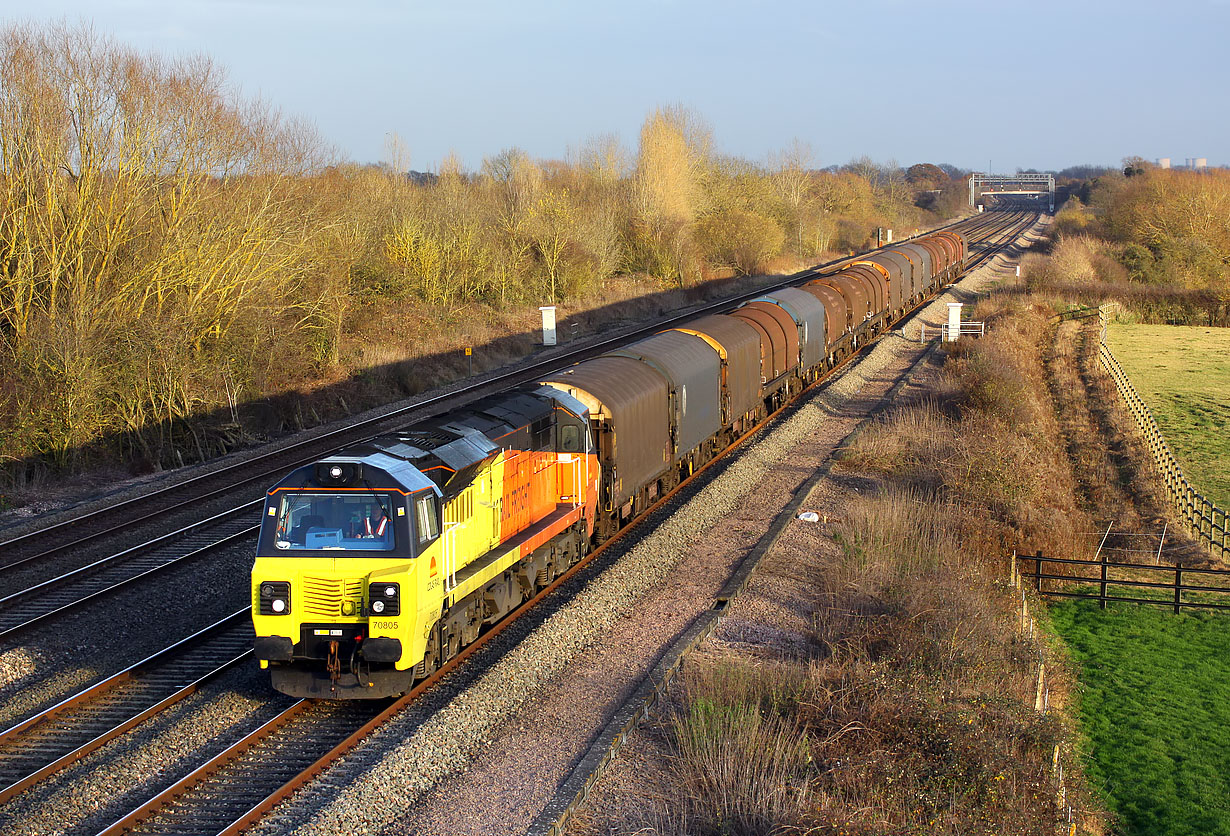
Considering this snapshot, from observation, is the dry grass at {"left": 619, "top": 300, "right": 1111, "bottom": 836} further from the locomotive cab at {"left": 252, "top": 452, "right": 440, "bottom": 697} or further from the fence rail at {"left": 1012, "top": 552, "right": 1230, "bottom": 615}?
the locomotive cab at {"left": 252, "top": 452, "right": 440, "bottom": 697}

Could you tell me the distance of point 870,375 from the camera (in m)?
36.0

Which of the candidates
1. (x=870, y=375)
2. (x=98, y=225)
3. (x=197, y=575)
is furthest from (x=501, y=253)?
(x=197, y=575)

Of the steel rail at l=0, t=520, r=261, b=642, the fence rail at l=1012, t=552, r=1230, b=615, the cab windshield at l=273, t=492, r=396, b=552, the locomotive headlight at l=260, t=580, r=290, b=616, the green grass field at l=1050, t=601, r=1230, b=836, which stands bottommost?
the green grass field at l=1050, t=601, r=1230, b=836

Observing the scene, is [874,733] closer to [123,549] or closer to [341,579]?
[341,579]

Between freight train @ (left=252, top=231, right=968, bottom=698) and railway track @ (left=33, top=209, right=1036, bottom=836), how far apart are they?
411 mm

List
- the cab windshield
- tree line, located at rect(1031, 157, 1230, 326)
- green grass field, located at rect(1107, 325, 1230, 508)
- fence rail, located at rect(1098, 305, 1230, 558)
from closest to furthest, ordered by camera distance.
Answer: the cab windshield
fence rail, located at rect(1098, 305, 1230, 558)
green grass field, located at rect(1107, 325, 1230, 508)
tree line, located at rect(1031, 157, 1230, 326)

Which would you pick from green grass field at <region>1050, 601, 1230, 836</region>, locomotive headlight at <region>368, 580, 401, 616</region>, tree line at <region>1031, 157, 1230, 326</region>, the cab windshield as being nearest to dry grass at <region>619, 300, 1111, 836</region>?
green grass field at <region>1050, 601, 1230, 836</region>

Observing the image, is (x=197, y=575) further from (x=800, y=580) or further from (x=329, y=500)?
(x=800, y=580)

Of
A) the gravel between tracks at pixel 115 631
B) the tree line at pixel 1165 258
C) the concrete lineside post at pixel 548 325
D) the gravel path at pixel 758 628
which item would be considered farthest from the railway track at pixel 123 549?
the tree line at pixel 1165 258

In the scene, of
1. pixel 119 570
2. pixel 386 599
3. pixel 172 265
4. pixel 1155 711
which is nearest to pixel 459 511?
pixel 386 599

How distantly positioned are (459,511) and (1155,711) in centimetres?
1068

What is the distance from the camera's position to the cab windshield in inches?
426

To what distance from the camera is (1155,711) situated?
1443cm

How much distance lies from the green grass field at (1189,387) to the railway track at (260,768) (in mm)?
22711
